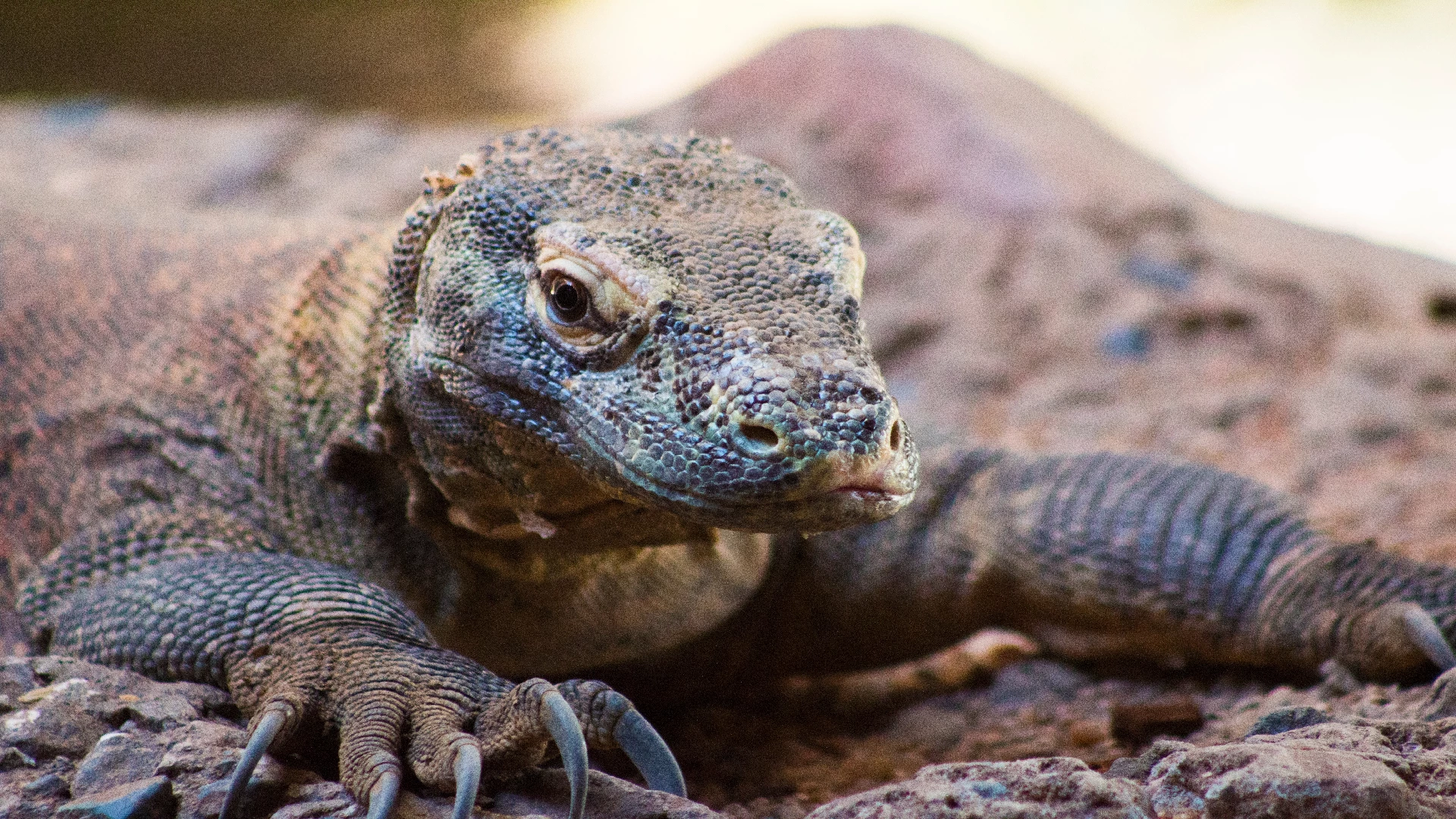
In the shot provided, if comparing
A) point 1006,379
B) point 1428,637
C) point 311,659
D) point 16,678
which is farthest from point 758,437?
point 1006,379

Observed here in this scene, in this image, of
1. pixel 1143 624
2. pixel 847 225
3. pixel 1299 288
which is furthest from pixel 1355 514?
pixel 847 225

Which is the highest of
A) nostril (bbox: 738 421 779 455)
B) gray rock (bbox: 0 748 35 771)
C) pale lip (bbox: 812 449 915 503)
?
nostril (bbox: 738 421 779 455)

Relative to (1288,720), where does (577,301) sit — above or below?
above

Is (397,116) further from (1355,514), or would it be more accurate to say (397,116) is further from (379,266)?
(1355,514)

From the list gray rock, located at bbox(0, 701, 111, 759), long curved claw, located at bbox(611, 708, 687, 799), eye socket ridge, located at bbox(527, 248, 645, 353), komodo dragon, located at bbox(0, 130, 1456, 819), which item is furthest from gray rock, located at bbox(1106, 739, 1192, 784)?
gray rock, located at bbox(0, 701, 111, 759)

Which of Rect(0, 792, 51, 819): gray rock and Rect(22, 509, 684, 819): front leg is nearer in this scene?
Rect(0, 792, 51, 819): gray rock

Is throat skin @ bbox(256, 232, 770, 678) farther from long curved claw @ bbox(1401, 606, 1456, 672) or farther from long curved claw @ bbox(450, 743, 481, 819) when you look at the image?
long curved claw @ bbox(1401, 606, 1456, 672)

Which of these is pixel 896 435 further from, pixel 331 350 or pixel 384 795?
pixel 331 350
